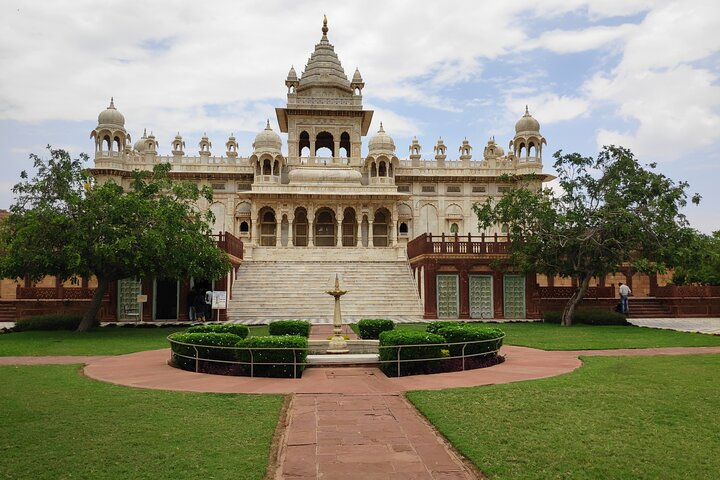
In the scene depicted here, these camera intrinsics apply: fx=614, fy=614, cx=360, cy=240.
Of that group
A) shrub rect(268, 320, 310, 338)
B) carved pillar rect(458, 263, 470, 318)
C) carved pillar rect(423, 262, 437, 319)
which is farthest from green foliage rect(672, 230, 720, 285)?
shrub rect(268, 320, 310, 338)

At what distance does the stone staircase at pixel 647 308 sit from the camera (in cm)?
3051

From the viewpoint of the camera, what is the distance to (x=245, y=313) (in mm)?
28781

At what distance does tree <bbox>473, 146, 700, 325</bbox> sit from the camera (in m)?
24.2

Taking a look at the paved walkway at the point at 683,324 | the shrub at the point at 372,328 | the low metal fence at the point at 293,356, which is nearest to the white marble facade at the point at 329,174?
the paved walkway at the point at 683,324

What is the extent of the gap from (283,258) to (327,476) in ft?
101

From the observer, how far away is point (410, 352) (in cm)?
1227

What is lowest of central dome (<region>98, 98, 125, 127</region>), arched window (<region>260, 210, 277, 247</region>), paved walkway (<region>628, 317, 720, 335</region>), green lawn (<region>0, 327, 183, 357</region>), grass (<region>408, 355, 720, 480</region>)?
grass (<region>408, 355, 720, 480</region>)

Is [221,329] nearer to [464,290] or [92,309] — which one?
[92,309]

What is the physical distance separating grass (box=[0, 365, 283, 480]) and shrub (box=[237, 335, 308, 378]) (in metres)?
→ 2.07

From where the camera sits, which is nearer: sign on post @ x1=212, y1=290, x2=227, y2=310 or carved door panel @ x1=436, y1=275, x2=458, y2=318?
sign on post @ x1=212, y1=290, x2=227, y2=310

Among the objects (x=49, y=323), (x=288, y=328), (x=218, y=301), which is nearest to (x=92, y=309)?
(x=49, y=323)

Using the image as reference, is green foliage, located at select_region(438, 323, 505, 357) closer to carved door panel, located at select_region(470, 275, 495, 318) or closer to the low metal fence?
the low metal fence

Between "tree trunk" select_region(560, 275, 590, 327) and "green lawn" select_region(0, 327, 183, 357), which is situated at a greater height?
"tree trunk" select_region(560, 275, 590, 327)

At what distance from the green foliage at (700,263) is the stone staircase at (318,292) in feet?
37.5
